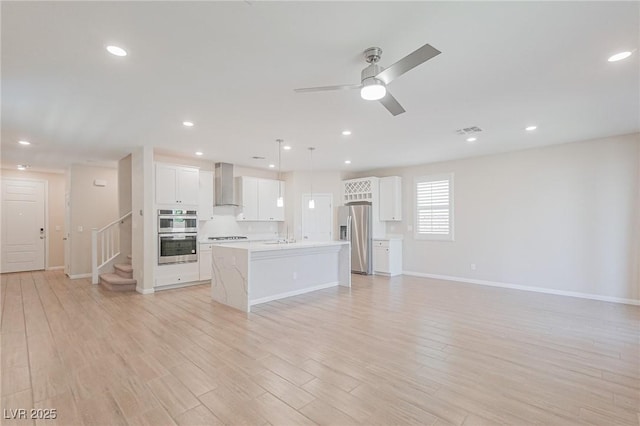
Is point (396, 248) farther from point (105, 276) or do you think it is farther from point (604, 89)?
point (105, 276)

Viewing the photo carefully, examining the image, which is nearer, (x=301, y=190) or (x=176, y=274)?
(x=176, y=274)

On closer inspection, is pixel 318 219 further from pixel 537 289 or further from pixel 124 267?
pixel 537 289

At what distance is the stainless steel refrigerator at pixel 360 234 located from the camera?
25.5ft

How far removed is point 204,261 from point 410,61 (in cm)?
585

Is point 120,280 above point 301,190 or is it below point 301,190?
below

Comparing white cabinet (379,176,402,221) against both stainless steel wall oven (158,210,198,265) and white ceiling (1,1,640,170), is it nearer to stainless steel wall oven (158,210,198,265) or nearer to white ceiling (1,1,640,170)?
white ceiling (1,1,640,170)

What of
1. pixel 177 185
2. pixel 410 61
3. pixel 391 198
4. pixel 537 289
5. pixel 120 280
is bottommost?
pixel 537 289

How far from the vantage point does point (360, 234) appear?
7.84m

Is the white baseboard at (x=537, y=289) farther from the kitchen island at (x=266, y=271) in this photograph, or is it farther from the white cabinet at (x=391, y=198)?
the kitchen island at (x=266, y=271)

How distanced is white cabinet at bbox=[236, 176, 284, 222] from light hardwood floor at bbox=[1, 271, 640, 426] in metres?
3.12

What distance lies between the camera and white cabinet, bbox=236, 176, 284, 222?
7.60 m

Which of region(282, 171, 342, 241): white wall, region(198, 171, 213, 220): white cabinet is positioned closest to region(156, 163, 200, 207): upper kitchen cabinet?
region(198, 171, 213, 220): white cabinet

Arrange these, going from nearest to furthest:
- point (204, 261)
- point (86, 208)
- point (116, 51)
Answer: point (116, 51)
point (204, 261)
point (86, 208)

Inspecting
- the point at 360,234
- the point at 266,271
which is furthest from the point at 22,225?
the point at 360,234
